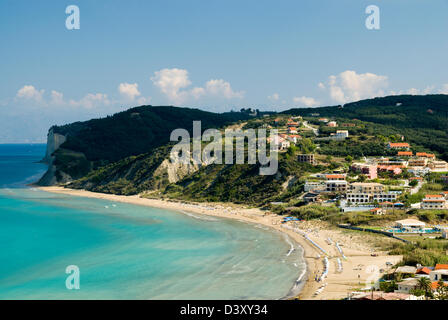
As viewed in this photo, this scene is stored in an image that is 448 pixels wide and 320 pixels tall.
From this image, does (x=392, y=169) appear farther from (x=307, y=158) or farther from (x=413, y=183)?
(x=307, y=158)

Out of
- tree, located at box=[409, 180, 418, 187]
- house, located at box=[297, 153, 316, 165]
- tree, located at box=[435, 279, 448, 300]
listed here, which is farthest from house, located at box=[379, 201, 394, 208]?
tree, located at box=[435, 279, 448, 300]

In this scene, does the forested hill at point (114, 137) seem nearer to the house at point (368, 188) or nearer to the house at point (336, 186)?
the house at point (336, 186)

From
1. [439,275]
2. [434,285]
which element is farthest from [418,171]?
[434,285]

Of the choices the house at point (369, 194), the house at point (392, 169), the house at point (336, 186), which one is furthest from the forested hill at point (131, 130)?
the house at point (369, 194)

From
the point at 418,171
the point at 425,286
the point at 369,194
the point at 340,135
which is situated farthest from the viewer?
the point at 340,135
